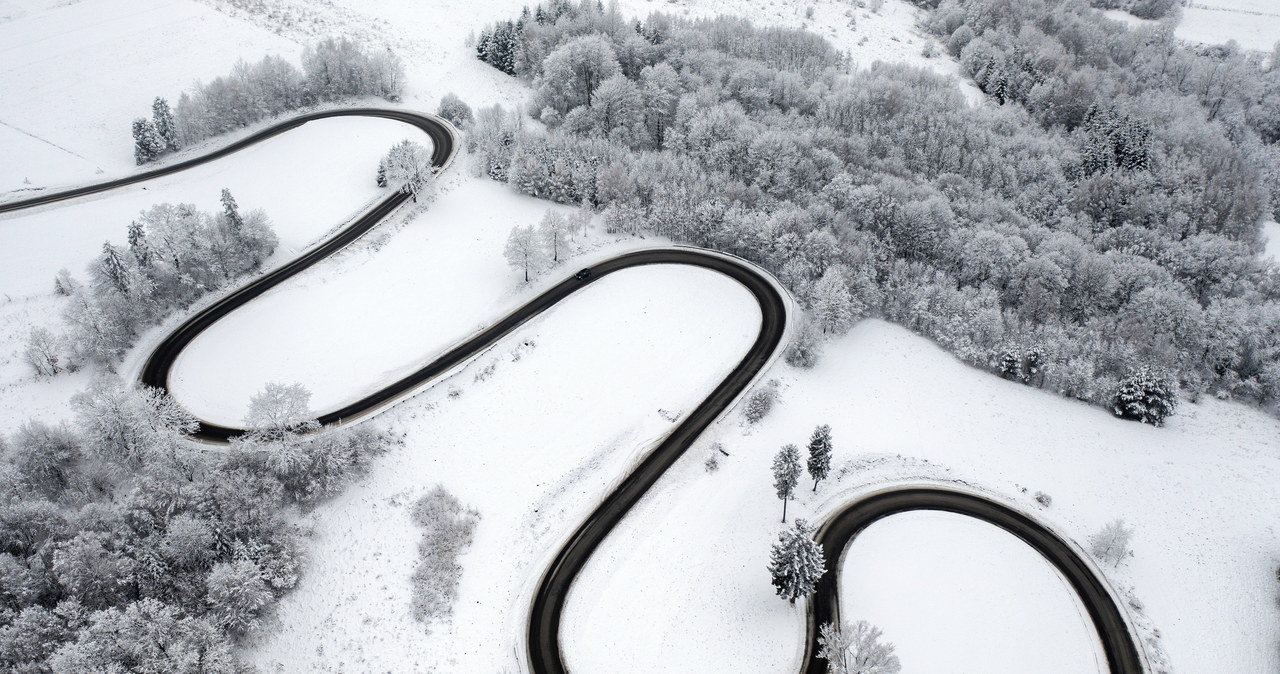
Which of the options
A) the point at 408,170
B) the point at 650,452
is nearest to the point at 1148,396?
the point at 650,452

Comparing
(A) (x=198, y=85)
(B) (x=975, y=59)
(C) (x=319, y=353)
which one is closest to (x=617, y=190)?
(C) (x=319, y=353)

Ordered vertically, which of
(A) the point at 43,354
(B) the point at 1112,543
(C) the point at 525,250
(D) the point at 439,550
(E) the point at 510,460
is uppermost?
(C) the point at 525,250

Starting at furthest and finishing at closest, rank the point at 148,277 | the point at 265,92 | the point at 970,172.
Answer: the point at 265,92 < the point at 970,172 < the point at 148,277

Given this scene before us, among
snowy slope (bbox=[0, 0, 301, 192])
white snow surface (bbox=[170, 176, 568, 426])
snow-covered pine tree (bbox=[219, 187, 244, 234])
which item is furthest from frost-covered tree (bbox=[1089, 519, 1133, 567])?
snowy slope (bbox=[0, 0, 301, 192])

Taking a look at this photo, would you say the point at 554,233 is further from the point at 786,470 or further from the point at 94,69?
the point at 94,69

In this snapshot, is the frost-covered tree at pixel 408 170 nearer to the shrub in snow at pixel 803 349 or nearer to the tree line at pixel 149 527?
→ the tree line at pixel 149 527

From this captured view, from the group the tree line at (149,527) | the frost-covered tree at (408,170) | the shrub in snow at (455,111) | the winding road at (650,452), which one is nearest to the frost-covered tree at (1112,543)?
the winding road at (650,452)
